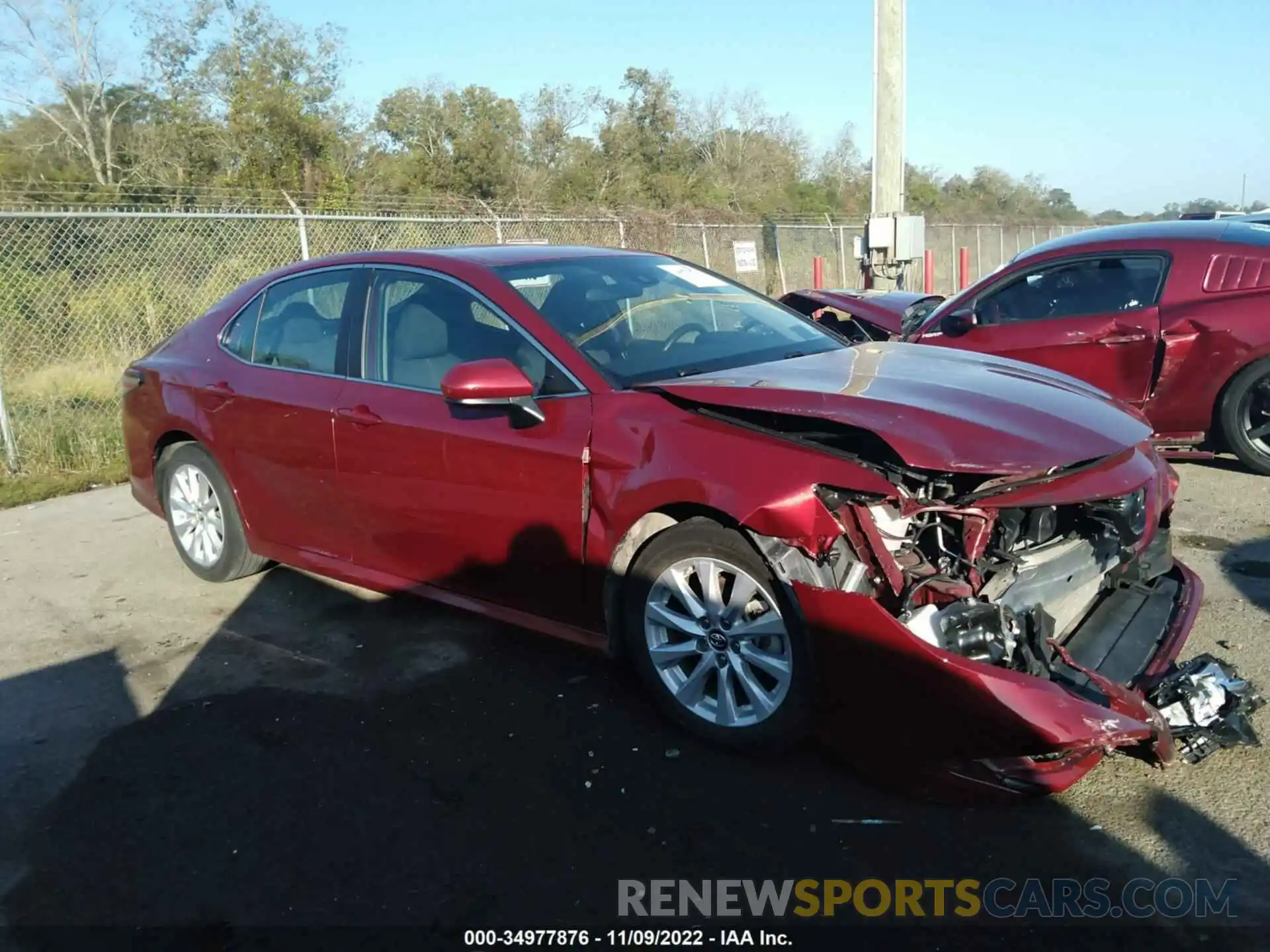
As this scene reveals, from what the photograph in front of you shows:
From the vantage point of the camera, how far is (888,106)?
42.9 feet

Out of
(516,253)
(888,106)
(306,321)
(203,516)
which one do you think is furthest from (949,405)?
(888,106)

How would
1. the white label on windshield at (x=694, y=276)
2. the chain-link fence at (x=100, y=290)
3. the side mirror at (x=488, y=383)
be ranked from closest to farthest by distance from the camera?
the side mirror at (x=488, y=383), the white label on windshield at (x=694, y=276), the chain-link fence at (x=100, y=290)

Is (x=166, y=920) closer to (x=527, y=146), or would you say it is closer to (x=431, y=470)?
(x=431, y=470)

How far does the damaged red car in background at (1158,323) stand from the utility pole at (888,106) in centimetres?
632

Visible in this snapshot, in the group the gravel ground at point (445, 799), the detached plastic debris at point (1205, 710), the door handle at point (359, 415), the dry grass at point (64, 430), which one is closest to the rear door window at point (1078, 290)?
the gravel ground at point (445, 799)

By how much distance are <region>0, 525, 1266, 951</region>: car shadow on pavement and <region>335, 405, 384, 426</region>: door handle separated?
1.04 metres

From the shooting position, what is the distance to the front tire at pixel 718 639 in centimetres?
326

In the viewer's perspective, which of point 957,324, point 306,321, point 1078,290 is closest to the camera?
point 306,321

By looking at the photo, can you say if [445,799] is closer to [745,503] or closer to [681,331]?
[745,503]

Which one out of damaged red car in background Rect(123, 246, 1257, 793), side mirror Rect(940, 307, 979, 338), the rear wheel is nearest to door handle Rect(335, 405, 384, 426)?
damaged red car in background Rect(123, 246, 1257, 793)

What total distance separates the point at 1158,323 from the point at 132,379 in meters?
6.05

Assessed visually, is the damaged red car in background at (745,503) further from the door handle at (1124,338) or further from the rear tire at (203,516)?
the door handle at (1124,338)

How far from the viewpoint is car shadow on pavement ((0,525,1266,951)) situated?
281cm

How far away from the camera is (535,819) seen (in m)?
3.18
